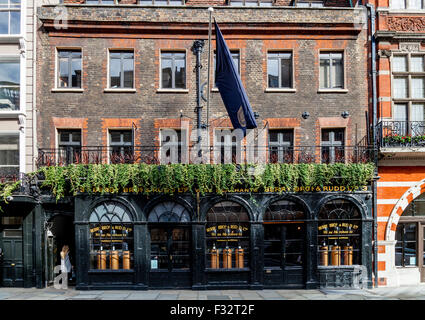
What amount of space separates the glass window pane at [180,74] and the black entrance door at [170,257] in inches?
224

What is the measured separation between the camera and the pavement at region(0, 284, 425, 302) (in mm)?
13234

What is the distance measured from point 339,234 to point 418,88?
6.80 metres

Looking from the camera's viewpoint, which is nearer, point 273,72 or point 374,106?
point 374,106

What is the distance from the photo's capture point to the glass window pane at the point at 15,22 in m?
15.2

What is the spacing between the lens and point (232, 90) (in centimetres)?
1280

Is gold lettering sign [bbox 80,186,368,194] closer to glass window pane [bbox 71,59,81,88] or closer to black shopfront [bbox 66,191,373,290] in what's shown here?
black shopfront [bbox 66,191,373,290]

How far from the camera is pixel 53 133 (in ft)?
50.1

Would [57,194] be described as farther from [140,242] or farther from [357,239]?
[357,239]

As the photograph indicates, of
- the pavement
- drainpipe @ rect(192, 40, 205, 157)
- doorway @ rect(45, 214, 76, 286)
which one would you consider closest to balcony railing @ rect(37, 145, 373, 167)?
drainpipe @ rect(192, 40, 205, 157)

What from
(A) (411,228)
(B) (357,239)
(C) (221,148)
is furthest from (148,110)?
(A) (411,228)

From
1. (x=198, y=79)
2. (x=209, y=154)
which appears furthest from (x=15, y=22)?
(x=209, y=154)

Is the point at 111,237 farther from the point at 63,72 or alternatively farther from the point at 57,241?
the point at 63,72

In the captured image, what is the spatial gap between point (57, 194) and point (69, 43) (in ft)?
19.8

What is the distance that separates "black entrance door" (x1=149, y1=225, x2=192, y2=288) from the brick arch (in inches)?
309
